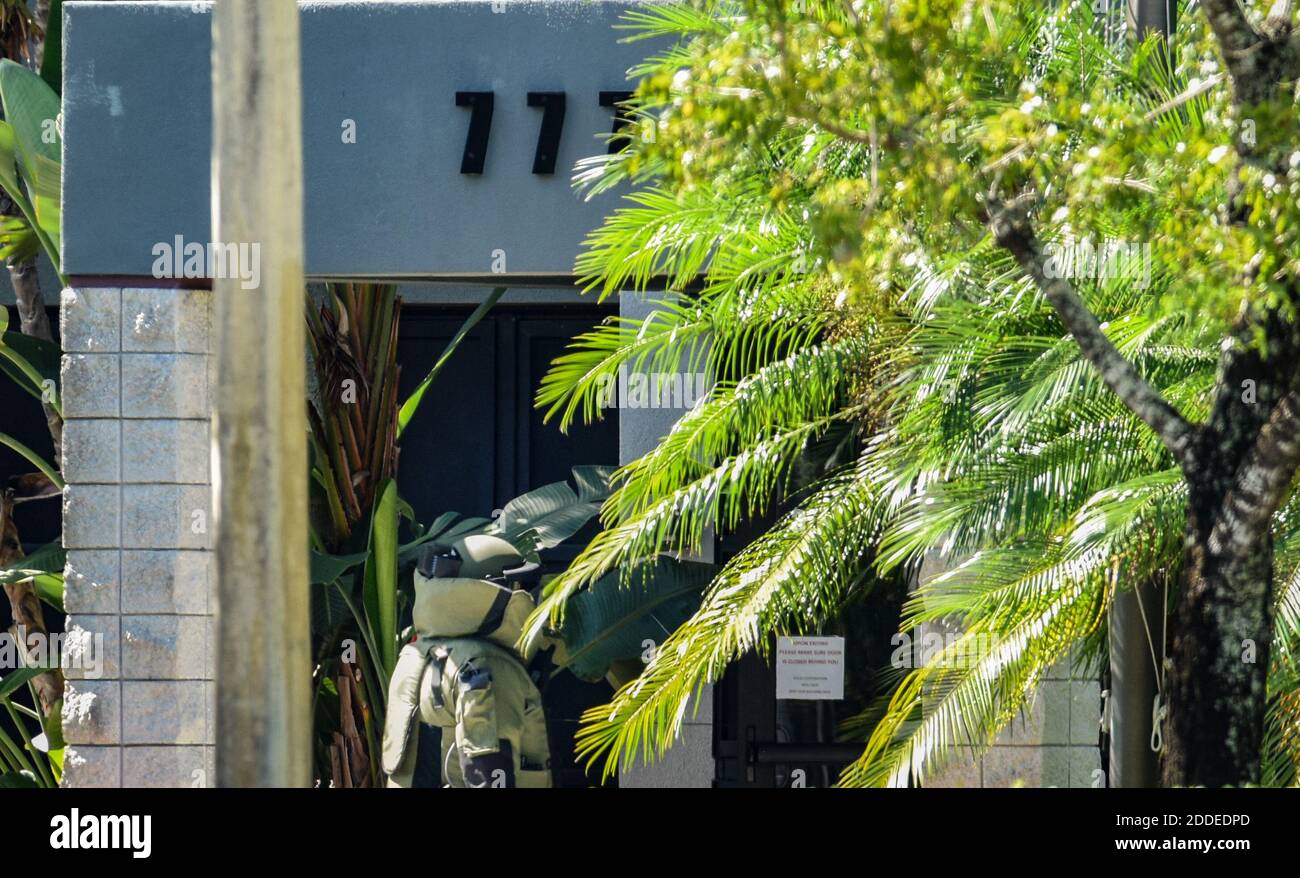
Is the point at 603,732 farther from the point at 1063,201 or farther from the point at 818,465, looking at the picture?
the point at 1063,201

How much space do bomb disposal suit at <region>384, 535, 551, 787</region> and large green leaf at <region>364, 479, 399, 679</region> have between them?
720 mm

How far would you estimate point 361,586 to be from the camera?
403 inches

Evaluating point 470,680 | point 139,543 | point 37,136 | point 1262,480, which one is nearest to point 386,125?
point 37,136

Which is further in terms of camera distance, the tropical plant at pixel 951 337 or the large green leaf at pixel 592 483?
the large green leaf at pixel 592 483

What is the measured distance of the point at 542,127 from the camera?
946 cm

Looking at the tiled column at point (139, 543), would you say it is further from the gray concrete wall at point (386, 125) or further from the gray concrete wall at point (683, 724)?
the gray concrete wall at point (683, 724)

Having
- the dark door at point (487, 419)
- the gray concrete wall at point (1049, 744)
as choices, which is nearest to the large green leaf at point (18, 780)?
the dark door at point (487, 419)

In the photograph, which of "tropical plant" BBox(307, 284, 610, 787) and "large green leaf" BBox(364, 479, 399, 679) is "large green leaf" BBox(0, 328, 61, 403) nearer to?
"tropical plant" BBox(307, 284, 610, 787)

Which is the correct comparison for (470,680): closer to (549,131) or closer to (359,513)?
(359,513)

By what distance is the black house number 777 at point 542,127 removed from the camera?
9.45 meters

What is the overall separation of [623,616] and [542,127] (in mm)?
2732

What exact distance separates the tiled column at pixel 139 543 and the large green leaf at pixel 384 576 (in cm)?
96

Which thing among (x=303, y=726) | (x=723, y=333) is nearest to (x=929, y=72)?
(x=723, y=333)

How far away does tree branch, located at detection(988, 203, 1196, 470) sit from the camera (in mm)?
5773
